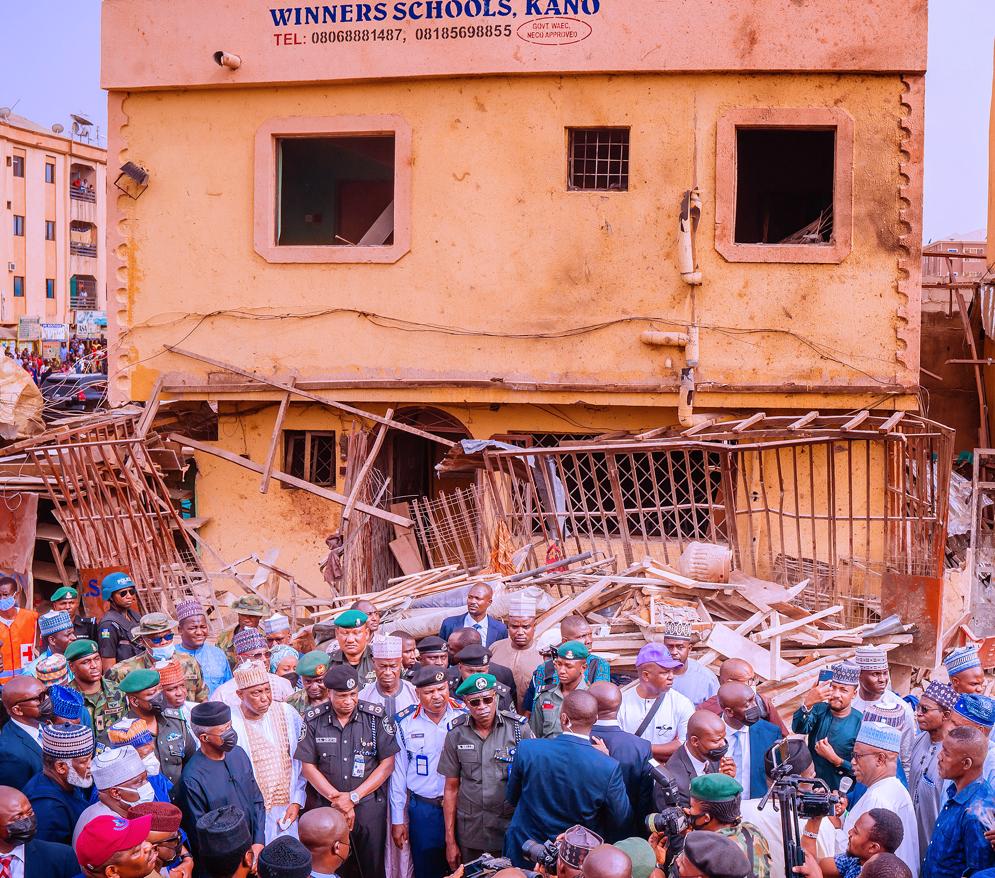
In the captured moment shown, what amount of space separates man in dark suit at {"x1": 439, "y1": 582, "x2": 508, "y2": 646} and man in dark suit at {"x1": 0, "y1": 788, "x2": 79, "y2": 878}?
421 cm

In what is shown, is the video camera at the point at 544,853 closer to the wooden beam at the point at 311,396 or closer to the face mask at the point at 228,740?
the face mask at the point at 228,740

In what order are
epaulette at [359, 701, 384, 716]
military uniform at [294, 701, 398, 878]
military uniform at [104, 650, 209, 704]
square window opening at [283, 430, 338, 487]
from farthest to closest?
1. square window opening at [283, 430, 338, 487]
2. military uniform at [104, 650, 209, 704]
3. epaulette at [359, 701, 384, 716]
4. military uniform at [294, 701, 398, 878]

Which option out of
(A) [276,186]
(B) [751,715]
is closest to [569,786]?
(B) [751,715]

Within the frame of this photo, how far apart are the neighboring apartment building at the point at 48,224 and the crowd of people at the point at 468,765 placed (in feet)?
145

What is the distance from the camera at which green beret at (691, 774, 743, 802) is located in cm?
483

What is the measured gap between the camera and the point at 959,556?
15.2m

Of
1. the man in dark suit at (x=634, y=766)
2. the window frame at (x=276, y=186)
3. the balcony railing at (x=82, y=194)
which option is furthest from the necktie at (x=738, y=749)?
the balcony railing at (x=82, y=194)

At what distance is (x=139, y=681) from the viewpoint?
6480 millimetres

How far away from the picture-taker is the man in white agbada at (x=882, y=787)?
17.6 feet

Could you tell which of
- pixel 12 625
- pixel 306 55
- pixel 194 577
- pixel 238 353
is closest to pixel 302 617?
pixel 194 577

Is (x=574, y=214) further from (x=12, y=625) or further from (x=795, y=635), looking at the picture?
(x=12, y=625)

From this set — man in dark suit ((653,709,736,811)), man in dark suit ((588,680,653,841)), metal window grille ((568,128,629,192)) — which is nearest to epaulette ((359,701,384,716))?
man in dark suit ((588,680,653,841))

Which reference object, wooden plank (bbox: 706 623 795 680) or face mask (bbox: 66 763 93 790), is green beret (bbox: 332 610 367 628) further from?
wooden plank (bbox: 706 623 795 680)

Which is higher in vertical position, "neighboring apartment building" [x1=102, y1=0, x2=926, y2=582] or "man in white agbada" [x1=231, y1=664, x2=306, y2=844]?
"neighboring apartment building" [x1=102, y1=0, x2=926, y2=582]
